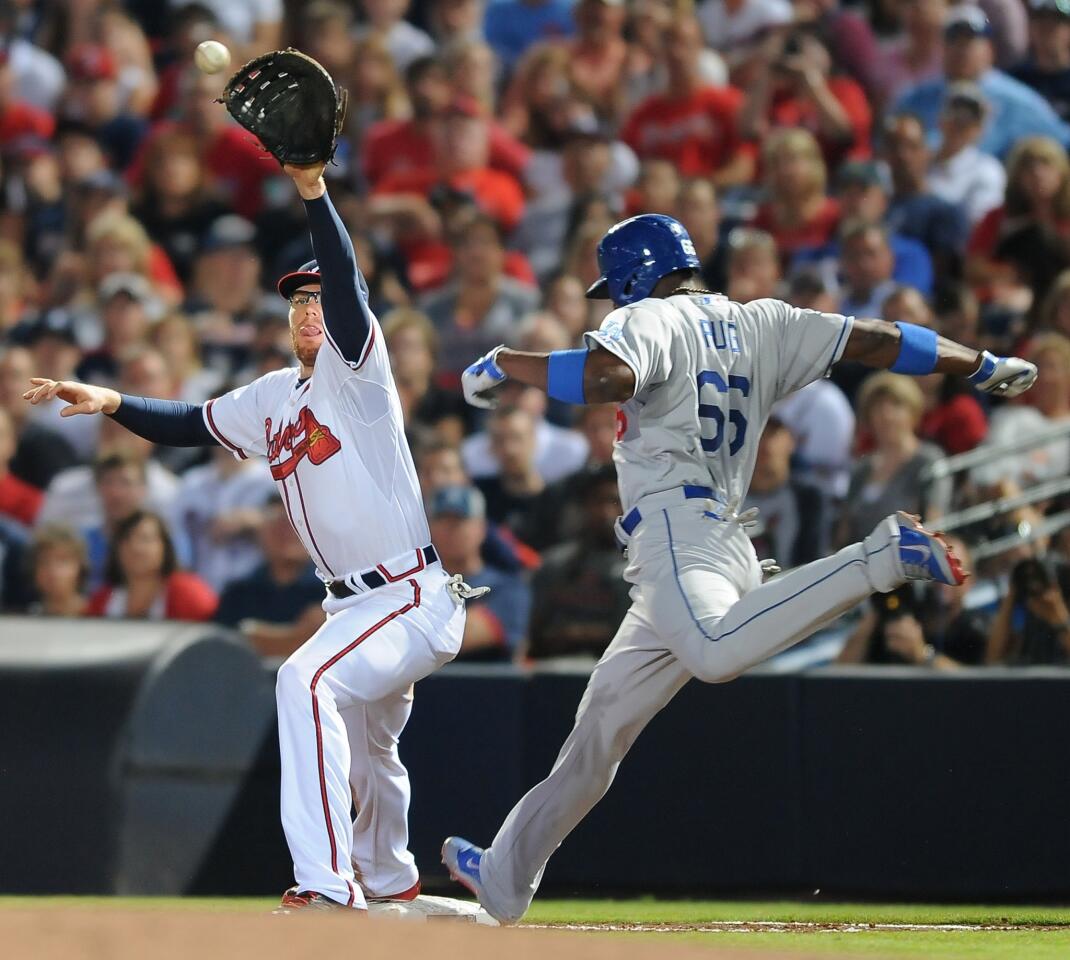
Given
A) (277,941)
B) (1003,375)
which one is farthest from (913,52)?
(277,941)

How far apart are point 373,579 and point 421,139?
6.45m

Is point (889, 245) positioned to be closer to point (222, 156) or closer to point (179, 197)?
point (222, 156)

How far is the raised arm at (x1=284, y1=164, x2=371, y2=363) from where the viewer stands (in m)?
5.02

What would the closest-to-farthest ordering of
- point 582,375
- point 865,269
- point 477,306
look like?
point 582,375
point 865,269
point 477,306

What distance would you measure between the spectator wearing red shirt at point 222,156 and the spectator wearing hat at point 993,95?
3.74 metres

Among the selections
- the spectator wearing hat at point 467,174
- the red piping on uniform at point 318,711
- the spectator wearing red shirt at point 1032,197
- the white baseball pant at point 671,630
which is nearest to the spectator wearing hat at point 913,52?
the spectator wearing red shirt at point 1032,197

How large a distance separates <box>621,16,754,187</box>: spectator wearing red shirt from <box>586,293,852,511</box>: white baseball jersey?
5.40 metres

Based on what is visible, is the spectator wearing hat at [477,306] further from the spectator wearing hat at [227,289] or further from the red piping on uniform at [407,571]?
the red piping on uniform at [407,571]

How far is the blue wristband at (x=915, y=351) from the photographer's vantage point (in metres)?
5.62

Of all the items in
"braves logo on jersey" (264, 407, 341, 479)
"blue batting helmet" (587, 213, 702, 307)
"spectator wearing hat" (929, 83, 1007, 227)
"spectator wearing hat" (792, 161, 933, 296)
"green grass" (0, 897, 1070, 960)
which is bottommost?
"green grass" (0, 897, 1070, 960)

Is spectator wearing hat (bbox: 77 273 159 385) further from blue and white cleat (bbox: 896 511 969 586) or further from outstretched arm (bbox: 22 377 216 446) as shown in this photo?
blue and white cleat (bbox: 896 511 969 586)

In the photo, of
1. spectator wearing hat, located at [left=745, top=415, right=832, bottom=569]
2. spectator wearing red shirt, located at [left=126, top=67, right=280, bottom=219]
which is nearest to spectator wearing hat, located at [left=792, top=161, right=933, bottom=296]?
spectator wearing hat, located at [left=745, top=415, right=832, bottom=569]

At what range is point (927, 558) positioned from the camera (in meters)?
5.00

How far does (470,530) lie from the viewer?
8.38m
